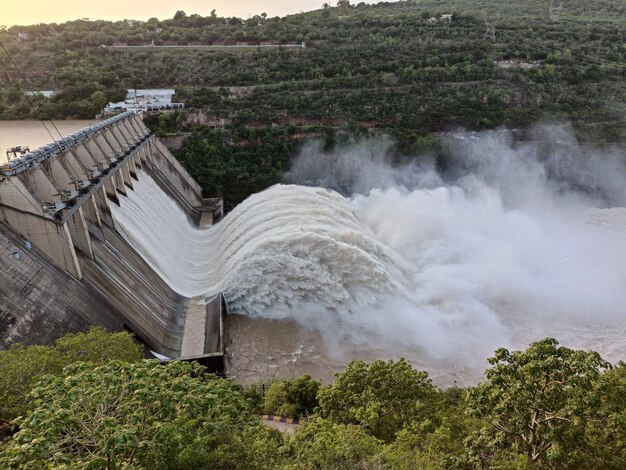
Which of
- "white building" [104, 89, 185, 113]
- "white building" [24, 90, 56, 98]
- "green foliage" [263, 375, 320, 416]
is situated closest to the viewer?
"green foliage" [263, 375, 320, 416]

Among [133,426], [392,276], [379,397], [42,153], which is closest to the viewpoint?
[133,426]

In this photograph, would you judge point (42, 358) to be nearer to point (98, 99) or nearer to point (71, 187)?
point (71, 187)

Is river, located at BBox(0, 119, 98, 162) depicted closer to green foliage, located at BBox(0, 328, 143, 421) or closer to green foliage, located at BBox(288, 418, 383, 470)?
green foliage, located at BBox(0, 328, 143, 421)

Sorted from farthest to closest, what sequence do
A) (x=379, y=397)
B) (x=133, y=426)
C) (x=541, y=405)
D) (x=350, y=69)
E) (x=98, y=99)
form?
(x=350, y=69) < (x=98, y=99) < (x=379, y=397) < (x=541, y=405) < (x=133, y=426)

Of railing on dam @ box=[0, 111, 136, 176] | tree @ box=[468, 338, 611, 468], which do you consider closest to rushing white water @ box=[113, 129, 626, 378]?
railing on dam @ box=[0, 111, 136, 176]

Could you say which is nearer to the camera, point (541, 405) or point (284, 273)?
point (541, 405)

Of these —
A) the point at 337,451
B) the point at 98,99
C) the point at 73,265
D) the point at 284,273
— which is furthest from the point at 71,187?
the point at 98,99

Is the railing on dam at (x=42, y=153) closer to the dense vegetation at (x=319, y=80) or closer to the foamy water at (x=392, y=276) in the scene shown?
the foamy water at (x=392, y=276)
